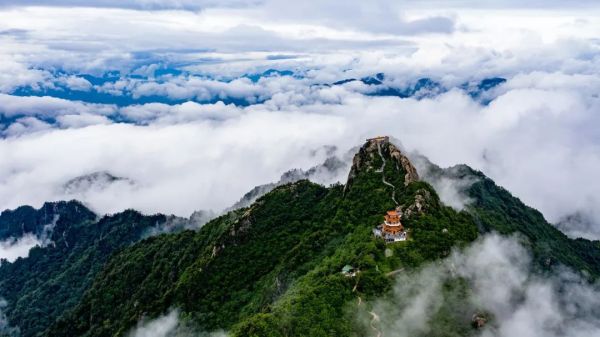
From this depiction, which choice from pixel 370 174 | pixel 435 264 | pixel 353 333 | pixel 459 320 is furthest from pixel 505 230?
pixel 353 333

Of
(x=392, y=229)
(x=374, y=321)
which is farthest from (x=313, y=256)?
(x=374, y=321)

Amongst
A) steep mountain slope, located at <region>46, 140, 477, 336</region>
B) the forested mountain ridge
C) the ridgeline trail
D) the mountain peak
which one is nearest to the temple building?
the forested mountain ridge

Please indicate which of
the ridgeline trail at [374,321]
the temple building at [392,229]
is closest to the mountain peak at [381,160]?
the temple building at [392,229]

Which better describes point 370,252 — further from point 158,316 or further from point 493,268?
point 158,316

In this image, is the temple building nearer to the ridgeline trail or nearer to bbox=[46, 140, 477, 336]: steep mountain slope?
bbox=[46, 140, 477, 336]: steep mountain slope

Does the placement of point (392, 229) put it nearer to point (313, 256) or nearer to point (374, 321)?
point (313, 256)
